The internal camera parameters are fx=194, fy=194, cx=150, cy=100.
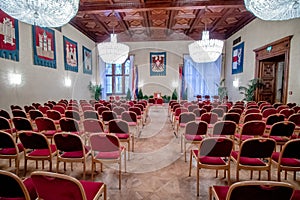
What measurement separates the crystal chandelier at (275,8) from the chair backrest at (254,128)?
2.51m

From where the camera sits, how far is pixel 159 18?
1069 cm

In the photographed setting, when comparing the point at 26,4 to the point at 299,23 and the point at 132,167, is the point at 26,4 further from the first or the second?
the point at 299,23

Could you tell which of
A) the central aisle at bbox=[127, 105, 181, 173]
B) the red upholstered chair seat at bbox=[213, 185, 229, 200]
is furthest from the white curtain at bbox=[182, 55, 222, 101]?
the red upholstered chair seat at bbox=[213, 185, 229, 200]

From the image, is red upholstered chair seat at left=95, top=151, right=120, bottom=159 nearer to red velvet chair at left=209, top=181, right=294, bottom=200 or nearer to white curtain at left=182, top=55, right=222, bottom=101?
red velvet chair at left=209, top=181, right=294, bottom=200

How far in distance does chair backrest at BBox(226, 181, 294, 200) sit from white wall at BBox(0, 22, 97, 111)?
7.28 metres

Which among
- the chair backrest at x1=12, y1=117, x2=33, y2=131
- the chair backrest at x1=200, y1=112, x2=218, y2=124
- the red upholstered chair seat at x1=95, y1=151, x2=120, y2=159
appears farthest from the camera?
the chair backrest at x1=200, y1=112, x2=218, y2=124

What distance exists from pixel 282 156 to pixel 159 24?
10.8 metres

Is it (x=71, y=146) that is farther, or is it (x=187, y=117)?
(x=187, y=117)

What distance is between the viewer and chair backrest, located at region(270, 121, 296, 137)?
3234 mm

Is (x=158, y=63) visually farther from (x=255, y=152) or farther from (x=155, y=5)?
(x=255, y=152)

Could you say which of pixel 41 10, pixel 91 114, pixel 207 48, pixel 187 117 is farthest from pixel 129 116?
pixel 207 48

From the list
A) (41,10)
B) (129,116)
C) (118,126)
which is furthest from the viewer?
(129,116)

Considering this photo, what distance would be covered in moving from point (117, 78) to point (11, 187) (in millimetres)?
14941

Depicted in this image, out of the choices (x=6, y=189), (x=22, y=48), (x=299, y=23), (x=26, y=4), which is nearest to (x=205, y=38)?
(x=299, y=23)
